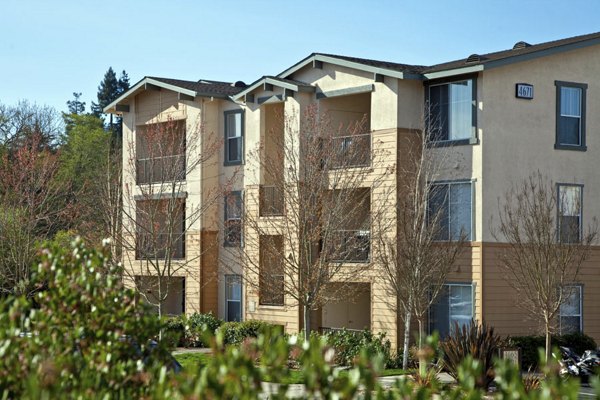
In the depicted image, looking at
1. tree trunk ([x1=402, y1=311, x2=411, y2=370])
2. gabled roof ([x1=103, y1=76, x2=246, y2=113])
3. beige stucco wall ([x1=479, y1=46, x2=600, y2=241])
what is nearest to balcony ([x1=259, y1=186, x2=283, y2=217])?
gabled roof ([x1=103, y1=76, x2=246, y2=113])

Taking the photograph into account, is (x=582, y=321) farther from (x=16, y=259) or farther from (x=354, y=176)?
(x=16, y=259)

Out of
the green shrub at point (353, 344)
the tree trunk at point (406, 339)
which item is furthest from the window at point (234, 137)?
the tree trunk at point (406, 339)

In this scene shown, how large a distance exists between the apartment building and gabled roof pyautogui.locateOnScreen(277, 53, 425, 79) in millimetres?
45

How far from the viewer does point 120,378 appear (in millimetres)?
9336

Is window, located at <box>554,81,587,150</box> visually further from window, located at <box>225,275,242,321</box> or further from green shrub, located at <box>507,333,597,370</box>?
window, located at <box>225,275,242,321</box>

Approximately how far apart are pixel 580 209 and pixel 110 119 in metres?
66.1

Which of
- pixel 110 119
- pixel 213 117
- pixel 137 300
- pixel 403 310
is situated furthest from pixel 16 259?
pixel 110 119

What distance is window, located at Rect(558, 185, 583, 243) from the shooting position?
1247 inches

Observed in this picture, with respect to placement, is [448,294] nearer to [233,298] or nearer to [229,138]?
[233,298]

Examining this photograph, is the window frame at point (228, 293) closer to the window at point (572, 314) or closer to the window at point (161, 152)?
the window at point (161, 152)

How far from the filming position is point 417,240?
29688 millimetres

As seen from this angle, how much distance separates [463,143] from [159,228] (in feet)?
40.7

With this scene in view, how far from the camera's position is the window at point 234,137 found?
38.4 meters

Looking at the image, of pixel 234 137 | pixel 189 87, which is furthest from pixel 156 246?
pixel 189 87
